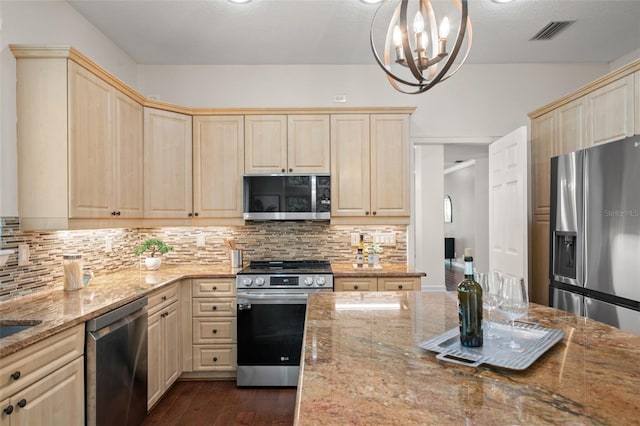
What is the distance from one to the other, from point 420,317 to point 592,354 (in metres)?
0.61

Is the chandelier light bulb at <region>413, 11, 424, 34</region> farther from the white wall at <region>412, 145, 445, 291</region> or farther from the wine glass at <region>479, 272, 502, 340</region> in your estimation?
the white wall at <region>412, 145, 445, 291</region>

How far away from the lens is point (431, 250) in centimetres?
553

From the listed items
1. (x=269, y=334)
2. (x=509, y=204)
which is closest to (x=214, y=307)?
(x=269, y=334)

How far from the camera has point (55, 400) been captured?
5.30 feet

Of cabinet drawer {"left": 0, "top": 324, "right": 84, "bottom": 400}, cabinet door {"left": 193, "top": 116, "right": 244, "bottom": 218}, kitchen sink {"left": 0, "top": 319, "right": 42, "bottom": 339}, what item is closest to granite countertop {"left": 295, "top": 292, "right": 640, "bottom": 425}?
cabinet drawer {"left": 0, "top": 324, "right": 84, "bottom": 400}

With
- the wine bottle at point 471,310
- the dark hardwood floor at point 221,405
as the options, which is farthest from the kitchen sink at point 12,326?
the wine bottle at point 471,310

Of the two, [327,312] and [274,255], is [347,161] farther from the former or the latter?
[327,312]

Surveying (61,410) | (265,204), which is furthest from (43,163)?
(265,204)

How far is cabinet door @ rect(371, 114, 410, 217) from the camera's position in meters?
3.41

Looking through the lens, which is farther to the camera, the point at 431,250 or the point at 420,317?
the point at 431,250

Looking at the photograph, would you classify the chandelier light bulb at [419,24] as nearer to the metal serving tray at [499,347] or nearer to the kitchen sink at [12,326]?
the metal serving tray at [499,347]

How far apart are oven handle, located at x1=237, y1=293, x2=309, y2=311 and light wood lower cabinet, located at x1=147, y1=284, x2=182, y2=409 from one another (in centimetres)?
52

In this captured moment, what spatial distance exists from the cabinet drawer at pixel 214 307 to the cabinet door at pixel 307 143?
52.1 inches

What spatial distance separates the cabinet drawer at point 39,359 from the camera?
53.9 inches
